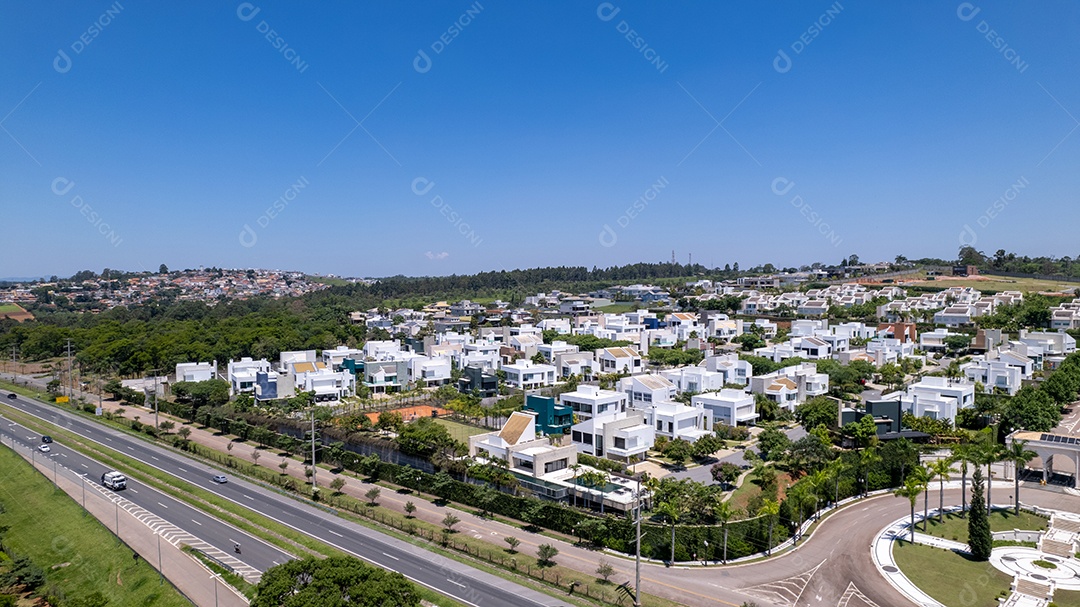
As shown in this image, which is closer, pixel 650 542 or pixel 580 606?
pixel 580 606

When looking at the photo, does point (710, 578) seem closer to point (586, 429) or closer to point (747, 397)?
point (586, 429)

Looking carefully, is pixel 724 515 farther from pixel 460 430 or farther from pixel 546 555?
pixel 460 430

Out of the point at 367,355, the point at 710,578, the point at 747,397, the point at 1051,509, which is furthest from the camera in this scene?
the point at 367,355

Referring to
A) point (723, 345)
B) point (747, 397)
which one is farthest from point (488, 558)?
point (723, 345)

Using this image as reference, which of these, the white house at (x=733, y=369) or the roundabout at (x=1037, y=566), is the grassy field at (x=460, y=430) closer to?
the white house at (x=733, y=369)

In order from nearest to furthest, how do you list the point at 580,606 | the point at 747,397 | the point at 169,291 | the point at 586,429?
the point at 580,606, the point at 586,429, the point at 747,397, the point at 169,291

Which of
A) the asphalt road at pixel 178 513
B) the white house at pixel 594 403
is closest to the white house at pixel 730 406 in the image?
the white house at pixel 594 403

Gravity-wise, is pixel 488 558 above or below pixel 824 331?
below
